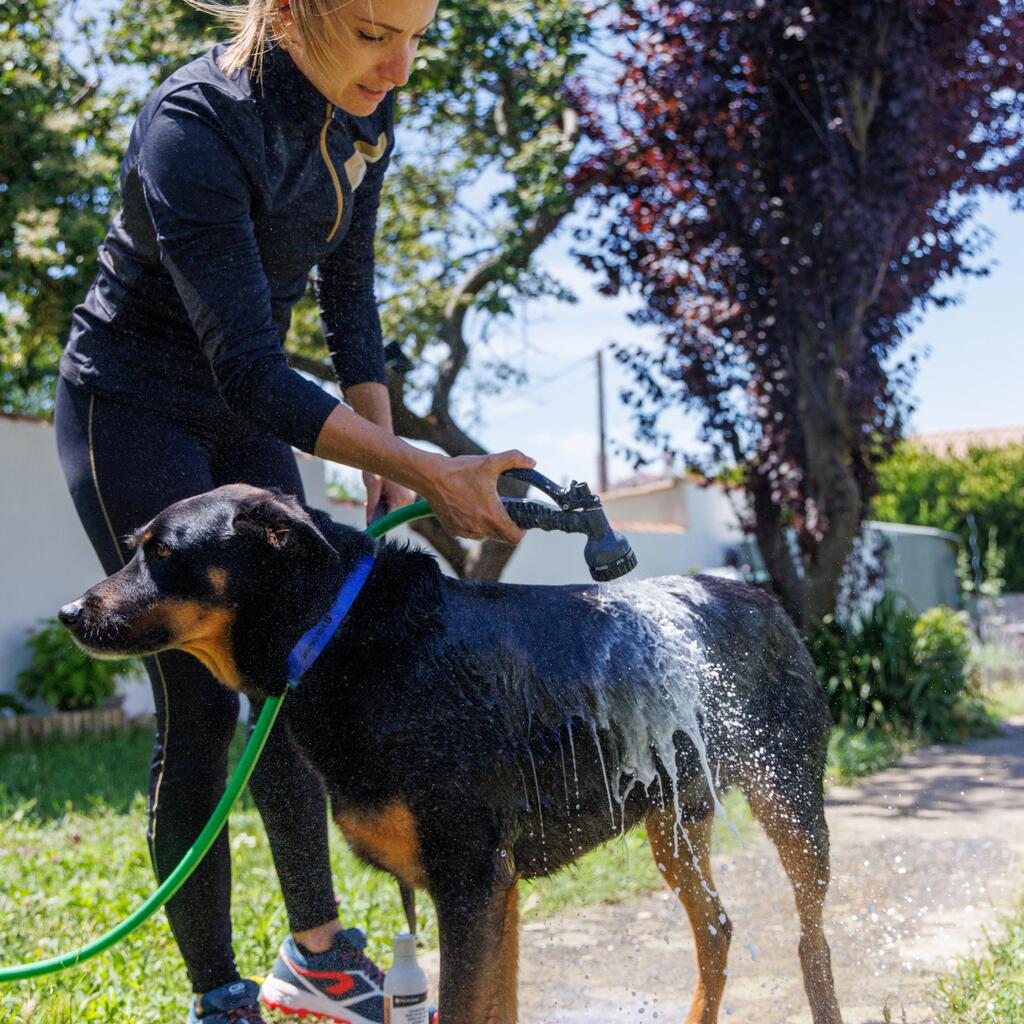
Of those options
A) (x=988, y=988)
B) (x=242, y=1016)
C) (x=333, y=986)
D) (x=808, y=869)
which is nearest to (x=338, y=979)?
(x=333, y=986)

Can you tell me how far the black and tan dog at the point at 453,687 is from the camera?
2162 mm

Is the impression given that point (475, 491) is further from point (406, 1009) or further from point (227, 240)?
point (406, 1009)

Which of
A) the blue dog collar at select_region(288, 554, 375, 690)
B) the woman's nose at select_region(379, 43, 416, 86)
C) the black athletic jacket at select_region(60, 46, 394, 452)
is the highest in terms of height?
the woman's nose at select_region(379, 43, 416, 86)

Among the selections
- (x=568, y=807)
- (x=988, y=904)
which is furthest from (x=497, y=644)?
(x=988, y=904)

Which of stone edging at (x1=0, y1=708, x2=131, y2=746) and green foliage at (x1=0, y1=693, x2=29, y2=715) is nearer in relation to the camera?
stone edging at (x1=0, y1=708, x2=131, y2=746)

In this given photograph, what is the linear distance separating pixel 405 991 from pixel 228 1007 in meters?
0.43

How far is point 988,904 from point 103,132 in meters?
7.09

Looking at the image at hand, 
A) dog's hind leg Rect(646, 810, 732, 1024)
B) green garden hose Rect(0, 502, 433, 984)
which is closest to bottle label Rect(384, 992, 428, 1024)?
green garden hose Rect(0, 502, 433, 984)

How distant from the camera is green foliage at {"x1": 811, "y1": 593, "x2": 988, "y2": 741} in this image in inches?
318

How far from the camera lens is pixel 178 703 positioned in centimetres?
255

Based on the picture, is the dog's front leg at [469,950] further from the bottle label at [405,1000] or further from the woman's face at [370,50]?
the woman's face at [370,50]

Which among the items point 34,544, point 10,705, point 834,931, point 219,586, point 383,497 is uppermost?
point 34,544

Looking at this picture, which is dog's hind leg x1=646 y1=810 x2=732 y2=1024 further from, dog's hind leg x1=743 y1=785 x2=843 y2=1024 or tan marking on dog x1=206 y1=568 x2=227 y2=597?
tan marking on dog x1=206 y1=568 x2=227 y2=597

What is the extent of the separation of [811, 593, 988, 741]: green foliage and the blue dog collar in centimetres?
623
